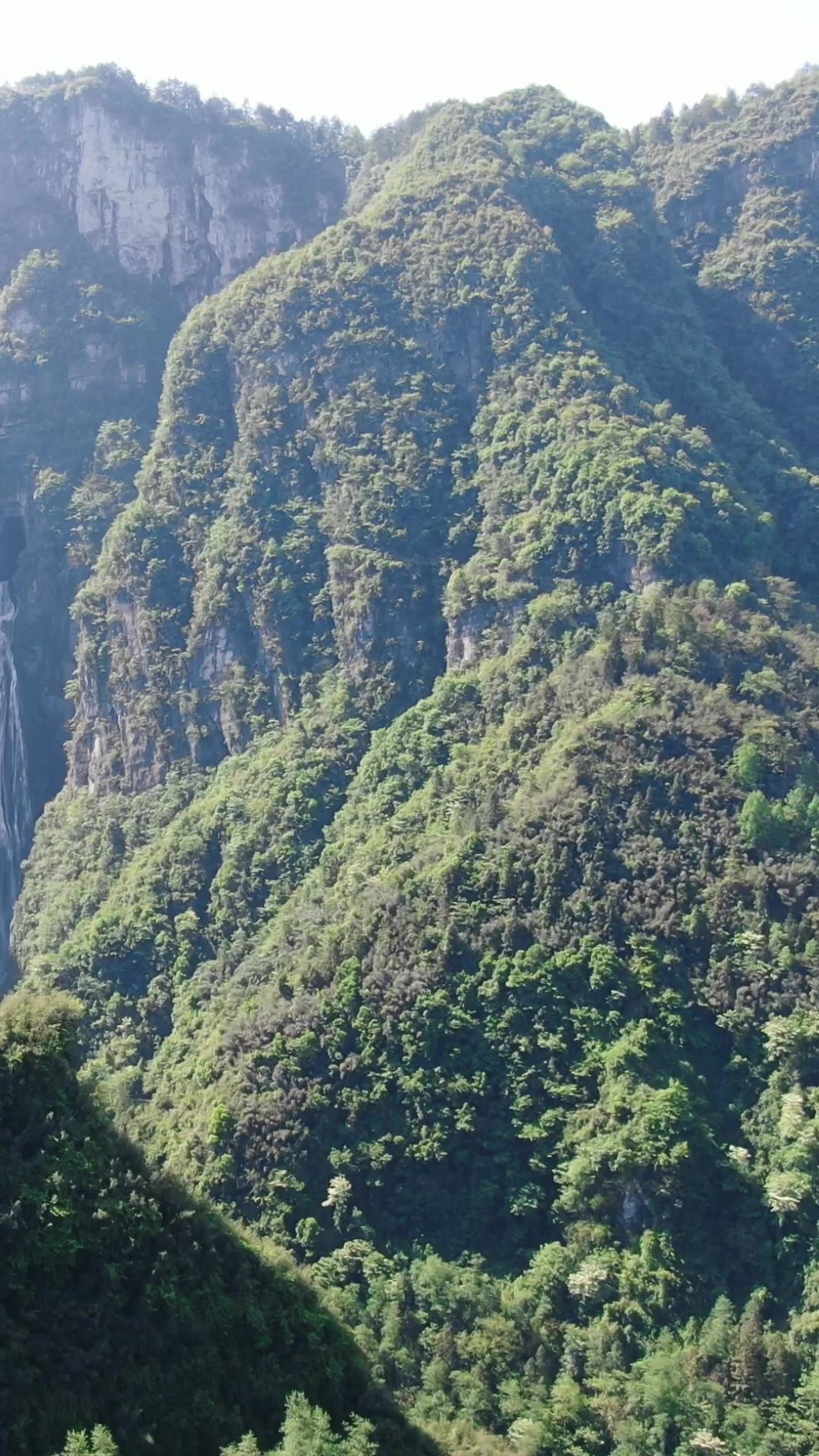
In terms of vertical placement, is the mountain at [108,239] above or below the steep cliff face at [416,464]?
above

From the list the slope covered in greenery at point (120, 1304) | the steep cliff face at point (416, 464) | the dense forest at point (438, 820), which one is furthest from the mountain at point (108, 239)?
the slope covered in greenery at point (120, 1304)

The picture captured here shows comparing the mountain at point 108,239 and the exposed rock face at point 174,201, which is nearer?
the mountain at point 108,239

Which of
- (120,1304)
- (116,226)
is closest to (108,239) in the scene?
(116,226)

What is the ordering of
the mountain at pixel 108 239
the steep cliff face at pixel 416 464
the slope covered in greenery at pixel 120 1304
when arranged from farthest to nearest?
the mountain at pixel 108 239 → the steep cliff face at pixel 416 464 → the slope covered in greenery at pixel 120 1304

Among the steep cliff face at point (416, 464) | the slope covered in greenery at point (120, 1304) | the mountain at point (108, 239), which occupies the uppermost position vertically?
the mountain at point (108, 239)

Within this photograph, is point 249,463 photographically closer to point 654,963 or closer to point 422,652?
point 422,652

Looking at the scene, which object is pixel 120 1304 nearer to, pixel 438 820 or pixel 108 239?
pixel 438 820

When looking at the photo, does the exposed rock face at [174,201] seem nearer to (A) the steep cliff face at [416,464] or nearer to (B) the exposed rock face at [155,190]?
(B) the exposed rock face at [155,190]

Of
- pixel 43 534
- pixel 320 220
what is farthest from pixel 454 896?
pixel 320 220
